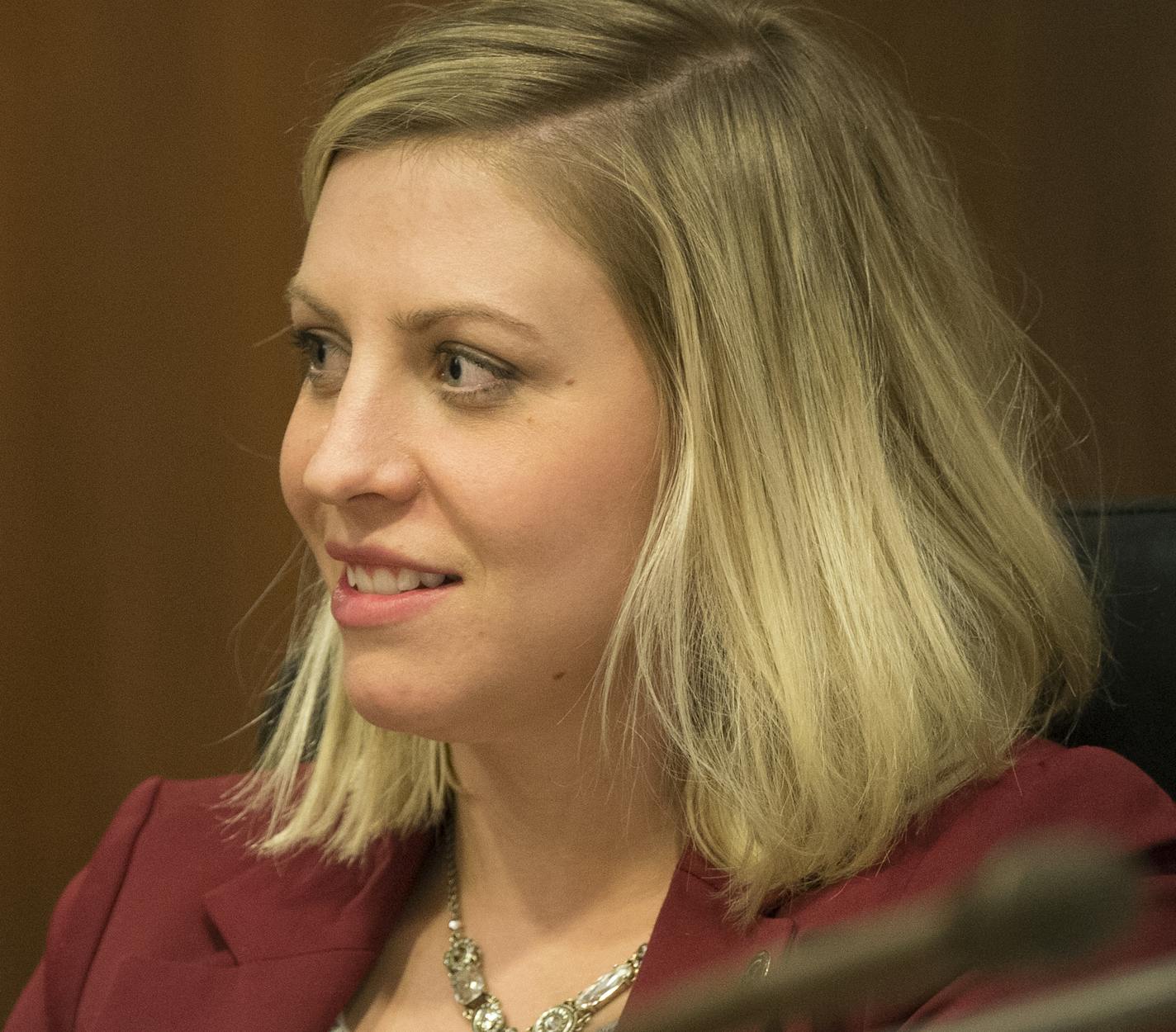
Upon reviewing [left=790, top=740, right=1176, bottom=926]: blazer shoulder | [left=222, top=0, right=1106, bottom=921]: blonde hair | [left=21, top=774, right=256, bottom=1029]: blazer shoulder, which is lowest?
[left=790, top=740, right=1176, bottom=926]: blazer shoulder

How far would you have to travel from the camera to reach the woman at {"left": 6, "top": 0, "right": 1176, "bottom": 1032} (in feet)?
3.72

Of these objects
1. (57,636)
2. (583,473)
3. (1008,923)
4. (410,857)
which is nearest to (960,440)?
(583,473)

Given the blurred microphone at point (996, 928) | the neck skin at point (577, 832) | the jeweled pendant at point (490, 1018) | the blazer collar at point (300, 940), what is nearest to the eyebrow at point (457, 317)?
the neck skin at point (577, 832)

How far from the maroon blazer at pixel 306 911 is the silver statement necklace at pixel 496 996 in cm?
6

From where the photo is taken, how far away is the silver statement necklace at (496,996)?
1186 mm

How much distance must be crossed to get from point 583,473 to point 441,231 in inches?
8.0

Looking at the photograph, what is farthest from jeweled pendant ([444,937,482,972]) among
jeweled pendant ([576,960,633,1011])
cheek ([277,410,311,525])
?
cheek ([277,410,311,525])

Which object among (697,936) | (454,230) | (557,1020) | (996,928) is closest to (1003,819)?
(697,936)

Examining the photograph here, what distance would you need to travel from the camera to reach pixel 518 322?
3.69ft

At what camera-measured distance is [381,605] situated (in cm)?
116

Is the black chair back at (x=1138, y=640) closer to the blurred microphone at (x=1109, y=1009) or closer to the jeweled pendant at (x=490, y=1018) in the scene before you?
the jeweled pendant at (x=490, y=1018)

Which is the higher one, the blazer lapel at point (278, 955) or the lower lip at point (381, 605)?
the lower lip at point (381, 605)

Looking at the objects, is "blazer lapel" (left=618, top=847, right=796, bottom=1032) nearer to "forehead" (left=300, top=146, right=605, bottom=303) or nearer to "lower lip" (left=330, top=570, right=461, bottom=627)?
"lower lip" (left=330, top=570, right=461, bottom=627)

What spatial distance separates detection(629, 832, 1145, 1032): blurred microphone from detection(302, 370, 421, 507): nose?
0.87 m
